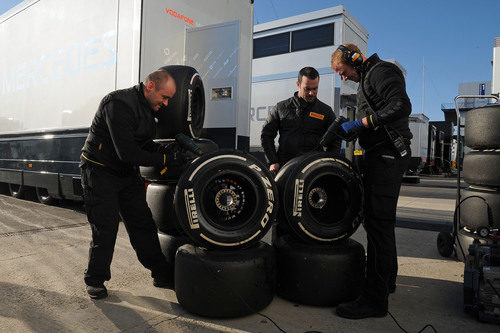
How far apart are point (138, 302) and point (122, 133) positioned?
4.03 feet

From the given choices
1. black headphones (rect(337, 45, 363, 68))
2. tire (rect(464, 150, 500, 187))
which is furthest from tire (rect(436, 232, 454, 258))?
black headphones (rect(337, 45, 363, 68))

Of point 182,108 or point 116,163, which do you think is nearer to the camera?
point 116,163

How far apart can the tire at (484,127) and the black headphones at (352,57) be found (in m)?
1.59

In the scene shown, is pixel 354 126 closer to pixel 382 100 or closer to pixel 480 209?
pixel 382 100

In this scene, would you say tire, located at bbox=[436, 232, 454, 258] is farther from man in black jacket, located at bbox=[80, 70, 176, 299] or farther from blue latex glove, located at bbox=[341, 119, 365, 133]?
man in black jacket, located at bbox=[80, 70, 176, 299]

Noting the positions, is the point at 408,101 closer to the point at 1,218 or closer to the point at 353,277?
the point at 353,277

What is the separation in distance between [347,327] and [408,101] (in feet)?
5.12

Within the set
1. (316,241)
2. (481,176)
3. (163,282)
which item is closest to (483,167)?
(481,176)

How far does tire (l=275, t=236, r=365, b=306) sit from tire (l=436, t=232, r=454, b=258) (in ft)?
6.10

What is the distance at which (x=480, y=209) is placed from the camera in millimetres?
3576

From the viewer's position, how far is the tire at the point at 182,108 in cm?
379

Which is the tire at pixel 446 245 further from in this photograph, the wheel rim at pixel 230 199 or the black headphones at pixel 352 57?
the wheel rim at pixel 230 199

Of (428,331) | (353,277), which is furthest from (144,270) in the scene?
(428,331)

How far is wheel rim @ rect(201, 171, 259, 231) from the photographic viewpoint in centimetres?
262
